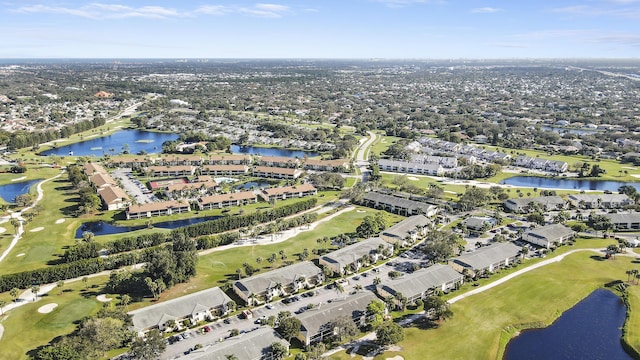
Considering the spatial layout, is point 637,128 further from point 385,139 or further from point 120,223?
point 120,223

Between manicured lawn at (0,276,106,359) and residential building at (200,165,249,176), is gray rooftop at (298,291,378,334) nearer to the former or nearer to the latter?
manicured lawn at (0,276,106,359)

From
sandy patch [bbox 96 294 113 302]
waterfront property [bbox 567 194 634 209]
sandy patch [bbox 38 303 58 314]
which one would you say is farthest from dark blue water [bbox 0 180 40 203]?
waterfront property [bbox 567 194 634 209]

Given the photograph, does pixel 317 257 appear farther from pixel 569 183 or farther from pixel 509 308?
pixel 569 183

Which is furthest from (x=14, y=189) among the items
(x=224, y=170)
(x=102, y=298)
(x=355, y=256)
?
(x=355, y=256)

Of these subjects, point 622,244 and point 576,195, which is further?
point 576,195

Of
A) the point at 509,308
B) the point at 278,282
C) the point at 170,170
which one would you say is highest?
the point at 170,170

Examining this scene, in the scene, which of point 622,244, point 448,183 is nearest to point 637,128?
point 448,183
